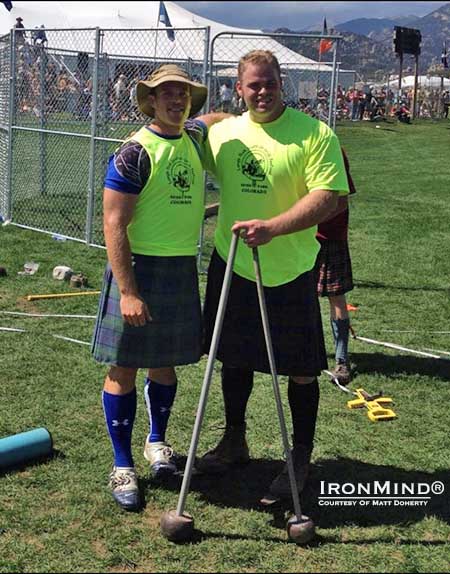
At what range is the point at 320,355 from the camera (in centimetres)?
343

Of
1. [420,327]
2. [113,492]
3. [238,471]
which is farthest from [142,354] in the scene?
[420,327]

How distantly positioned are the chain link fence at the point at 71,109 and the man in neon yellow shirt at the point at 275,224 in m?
4.55

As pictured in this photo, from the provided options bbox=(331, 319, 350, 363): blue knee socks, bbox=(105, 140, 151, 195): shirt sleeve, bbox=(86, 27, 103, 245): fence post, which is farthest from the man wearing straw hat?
bbox=(86, 27, 103, 245): fence post

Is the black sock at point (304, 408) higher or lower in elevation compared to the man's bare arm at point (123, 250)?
lower

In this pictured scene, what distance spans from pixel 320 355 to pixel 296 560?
0.89 m

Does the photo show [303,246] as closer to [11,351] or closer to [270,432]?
[270,432]

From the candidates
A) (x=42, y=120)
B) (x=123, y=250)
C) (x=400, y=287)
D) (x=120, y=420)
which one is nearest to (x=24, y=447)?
(x=120, y=420)

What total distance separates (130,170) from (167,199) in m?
0.21

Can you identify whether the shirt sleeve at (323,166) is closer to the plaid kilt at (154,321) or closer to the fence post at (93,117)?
the plaid kilt at (154,321)

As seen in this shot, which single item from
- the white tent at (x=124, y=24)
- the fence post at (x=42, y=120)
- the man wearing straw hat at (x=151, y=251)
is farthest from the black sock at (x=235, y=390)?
the white tent at (x=124, y=24)

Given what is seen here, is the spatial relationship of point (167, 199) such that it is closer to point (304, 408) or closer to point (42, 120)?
point (304, 408)

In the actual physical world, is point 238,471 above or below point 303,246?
below

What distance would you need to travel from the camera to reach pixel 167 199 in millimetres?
3156

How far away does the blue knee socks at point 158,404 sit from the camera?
3.62m
